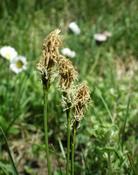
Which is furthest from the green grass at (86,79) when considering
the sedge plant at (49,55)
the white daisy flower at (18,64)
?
the sedge plant at (49,55)

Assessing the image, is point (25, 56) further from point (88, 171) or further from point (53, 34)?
point (53, 34)

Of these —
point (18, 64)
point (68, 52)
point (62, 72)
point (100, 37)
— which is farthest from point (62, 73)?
point (100, 37)

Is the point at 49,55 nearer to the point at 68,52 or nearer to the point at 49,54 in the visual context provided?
the point at 49,54

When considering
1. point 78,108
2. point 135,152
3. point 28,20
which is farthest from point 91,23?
point 78,108

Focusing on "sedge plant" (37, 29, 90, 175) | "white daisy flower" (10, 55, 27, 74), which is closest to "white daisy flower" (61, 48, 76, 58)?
"white daisy flower" (10, 55, 27, 74)

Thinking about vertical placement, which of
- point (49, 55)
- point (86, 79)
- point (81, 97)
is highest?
point (86, 79)

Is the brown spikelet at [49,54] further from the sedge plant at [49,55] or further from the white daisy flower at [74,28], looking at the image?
the white daisy flower at [74,28]
